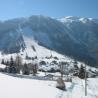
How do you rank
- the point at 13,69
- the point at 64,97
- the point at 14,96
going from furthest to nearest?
the point at 13,69, the point at 64,97, the point at 14,96

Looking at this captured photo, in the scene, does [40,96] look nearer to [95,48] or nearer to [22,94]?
[22,94]

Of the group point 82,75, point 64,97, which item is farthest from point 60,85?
point 82,75

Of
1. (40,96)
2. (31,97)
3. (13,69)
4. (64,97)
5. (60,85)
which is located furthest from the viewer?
(13,69)

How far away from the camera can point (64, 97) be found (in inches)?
1173

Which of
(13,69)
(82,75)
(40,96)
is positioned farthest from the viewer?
(13,69)

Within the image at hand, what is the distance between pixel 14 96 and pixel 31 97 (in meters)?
2.26

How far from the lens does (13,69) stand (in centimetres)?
11756

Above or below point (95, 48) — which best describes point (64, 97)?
below

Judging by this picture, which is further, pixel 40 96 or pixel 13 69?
pixel 13 69

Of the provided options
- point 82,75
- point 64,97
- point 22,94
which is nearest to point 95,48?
point 64,97

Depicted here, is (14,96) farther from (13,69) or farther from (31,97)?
(13,69)

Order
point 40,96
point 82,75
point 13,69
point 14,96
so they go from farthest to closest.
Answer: point 13,69
point 82,75
point 40,96
point 14,96

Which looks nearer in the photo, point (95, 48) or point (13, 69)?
point (95, 48)

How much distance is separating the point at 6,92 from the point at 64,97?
344 inches
